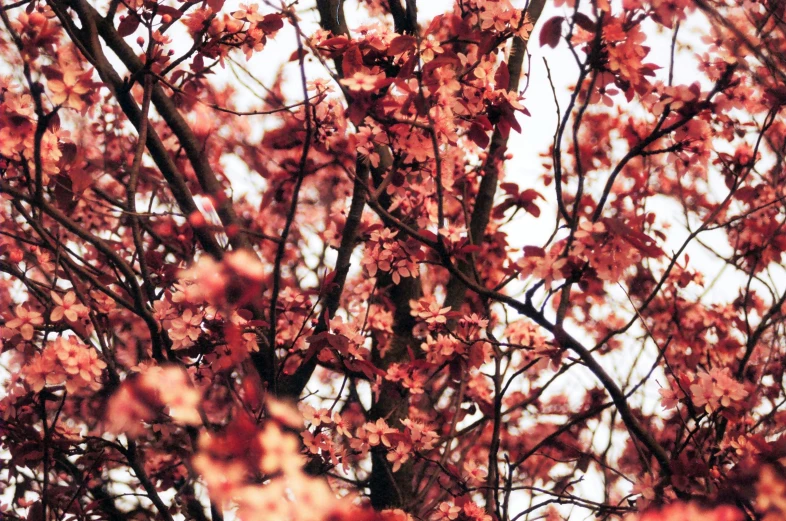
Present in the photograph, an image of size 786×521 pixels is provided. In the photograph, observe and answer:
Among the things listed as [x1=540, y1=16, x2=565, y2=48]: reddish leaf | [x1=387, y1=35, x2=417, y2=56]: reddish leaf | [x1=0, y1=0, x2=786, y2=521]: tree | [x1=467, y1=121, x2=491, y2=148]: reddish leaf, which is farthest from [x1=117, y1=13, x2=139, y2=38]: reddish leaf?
[x1=540, y1=16, x2=565, y2=48]: reddish leaf

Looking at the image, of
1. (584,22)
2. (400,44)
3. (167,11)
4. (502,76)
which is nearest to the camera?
(584,22)

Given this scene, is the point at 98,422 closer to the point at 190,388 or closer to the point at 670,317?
the point at 190,388

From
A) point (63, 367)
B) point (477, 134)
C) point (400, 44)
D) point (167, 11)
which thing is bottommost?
point (63, 367)

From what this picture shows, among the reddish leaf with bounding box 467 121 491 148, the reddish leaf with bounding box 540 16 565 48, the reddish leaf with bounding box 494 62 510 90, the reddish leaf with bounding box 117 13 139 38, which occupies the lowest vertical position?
the reddish leaf with bounding box 540 16 565 48

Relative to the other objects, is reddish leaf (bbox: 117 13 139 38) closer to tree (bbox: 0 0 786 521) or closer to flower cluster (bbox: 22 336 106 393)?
tree (bbox: 0 0 786 521)

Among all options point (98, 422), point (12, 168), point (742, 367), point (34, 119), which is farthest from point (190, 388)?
point (742, 367)

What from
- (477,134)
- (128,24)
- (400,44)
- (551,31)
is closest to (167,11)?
(128,24)

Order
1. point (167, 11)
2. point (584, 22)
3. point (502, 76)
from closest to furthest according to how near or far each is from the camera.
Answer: point (584, 22), point (502, 76), point (167, 11)

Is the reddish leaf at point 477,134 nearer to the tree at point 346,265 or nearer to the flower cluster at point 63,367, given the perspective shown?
the tree at point 346,265

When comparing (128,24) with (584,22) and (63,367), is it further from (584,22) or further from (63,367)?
(584,22)

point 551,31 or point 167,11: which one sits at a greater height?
point 167,11

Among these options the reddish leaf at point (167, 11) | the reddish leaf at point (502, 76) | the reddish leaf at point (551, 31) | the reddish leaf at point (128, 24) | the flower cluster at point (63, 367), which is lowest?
the flower cluster at point (63, 367)

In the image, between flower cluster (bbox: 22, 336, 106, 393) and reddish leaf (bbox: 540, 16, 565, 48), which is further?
flower cluster (bbox: 22, 336, 106, 393)

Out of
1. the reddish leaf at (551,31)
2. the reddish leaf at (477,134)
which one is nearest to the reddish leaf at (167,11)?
the reddish leaf at (477,134)
